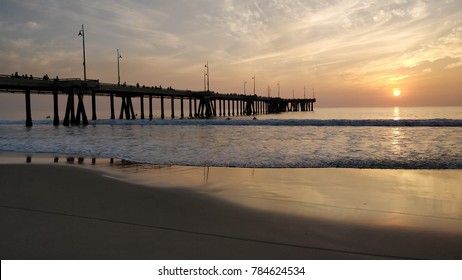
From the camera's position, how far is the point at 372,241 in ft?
13.0

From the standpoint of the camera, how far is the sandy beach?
11.7 feet

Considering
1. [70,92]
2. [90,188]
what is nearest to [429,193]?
[90,188]

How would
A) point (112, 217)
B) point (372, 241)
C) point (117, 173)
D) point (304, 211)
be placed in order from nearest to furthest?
point (372, 241) < point (112, 217) < point (304, 211) < point (117, 173)

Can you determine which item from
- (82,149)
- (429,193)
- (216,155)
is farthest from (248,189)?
(82,149)

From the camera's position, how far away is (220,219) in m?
4.82

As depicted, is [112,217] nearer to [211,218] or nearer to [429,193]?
[211,218]

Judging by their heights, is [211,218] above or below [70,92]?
below

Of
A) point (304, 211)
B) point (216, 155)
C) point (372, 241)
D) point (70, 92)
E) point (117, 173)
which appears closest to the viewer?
point (372, 241)

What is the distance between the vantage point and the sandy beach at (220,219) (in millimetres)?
3580

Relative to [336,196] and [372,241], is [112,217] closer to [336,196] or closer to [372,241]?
[372,241]

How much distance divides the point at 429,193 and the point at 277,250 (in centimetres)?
453

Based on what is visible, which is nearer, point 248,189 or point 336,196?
point 336,196

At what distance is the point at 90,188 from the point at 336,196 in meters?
4.81

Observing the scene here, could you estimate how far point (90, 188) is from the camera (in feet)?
22.2
